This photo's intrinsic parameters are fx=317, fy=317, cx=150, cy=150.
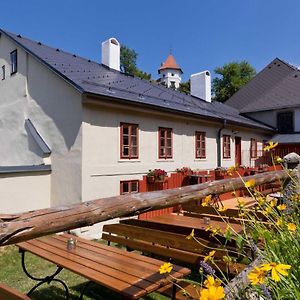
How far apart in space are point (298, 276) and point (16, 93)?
40.2 feet

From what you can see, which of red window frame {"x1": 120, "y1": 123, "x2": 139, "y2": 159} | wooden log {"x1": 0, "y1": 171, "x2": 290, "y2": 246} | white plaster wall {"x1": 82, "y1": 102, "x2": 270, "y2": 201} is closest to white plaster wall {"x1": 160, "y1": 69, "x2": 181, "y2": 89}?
white plaster wall {"x1": 82, "y1": 102, "x2": 270, "y2": 201}

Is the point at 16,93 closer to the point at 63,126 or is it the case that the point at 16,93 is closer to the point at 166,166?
the point at 63,126

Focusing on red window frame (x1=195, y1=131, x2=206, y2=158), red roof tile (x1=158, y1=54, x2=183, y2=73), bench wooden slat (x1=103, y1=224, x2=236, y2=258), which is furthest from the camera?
red roof tile (x1=158, y1=54, x2=183, y2=73)

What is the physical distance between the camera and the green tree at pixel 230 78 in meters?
42.8

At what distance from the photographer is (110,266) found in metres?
3.06

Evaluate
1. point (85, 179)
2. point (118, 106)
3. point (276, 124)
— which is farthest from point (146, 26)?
point (85, 179)

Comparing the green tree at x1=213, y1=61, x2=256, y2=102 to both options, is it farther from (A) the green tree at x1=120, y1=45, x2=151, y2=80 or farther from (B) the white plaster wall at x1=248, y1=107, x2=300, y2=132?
(B) the white plaster wall at x1=248, y1=107, x2=300, y2=132

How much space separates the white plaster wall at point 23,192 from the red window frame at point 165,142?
13.6 ft

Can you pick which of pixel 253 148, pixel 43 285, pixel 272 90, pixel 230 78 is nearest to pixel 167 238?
pixel 43 285

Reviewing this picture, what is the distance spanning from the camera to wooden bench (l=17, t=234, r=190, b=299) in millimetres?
2613

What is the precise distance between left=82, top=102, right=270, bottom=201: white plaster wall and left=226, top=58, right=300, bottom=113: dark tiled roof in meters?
11.5

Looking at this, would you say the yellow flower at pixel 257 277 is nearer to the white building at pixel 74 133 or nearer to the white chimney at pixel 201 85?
the white building at pixel 74 133

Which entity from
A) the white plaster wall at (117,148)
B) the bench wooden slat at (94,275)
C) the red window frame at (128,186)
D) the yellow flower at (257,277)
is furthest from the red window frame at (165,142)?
the yellow flower at (257,277)

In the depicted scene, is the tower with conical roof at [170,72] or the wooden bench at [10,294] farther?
the tower with conical roof at [170,72]
